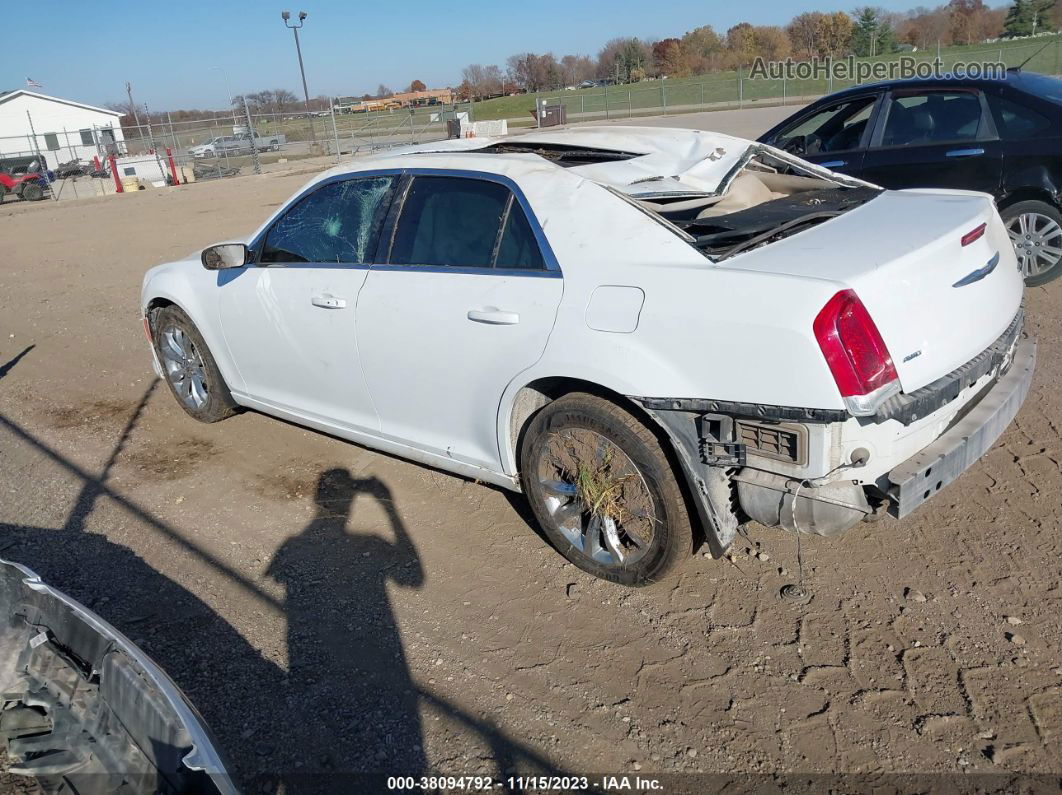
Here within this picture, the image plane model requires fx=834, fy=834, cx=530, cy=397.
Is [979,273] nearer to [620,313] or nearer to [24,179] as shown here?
[620,313]

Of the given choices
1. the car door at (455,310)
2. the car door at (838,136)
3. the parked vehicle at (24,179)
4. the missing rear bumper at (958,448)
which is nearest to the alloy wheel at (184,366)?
the car door at (455,310)

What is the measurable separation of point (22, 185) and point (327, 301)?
31491mm

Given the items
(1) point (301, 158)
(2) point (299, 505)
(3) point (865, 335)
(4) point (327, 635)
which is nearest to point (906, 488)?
(3) point (865, 335)

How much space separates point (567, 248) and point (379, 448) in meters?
1.66

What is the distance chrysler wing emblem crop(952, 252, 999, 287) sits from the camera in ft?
10.3

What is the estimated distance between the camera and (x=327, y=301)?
4.25 m

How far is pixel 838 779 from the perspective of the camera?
2.55m

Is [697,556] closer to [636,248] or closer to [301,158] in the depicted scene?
[636,248]

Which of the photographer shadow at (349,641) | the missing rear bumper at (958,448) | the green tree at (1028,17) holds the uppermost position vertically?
the green tree at (1028,17)

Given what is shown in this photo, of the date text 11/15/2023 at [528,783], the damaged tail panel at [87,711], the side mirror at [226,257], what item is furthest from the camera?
the side mirror at [226,257]

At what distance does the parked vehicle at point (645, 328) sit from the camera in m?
2.83

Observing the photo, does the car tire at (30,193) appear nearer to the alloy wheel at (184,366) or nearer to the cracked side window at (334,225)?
the alloy wheel at (184,366)

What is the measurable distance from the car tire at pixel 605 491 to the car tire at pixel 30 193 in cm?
3255

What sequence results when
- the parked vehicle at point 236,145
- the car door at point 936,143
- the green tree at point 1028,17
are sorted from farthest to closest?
the green tree at point 1028,17 → the parked vehicle at point 236,145 → the car door at point 936,143
